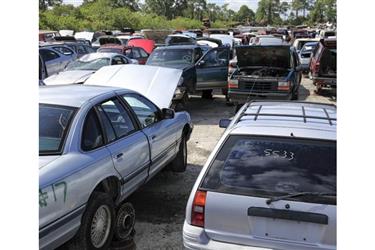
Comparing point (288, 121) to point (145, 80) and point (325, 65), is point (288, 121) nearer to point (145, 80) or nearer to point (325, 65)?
point (145, 80)

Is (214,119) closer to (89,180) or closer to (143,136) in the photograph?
(143,136)

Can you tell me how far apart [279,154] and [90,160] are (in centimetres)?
167

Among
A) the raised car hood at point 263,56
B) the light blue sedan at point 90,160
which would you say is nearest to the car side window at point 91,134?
the light blue sedan at point 90,160

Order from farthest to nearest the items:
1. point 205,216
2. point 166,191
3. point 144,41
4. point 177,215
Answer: point 144,41
point 166,191
point 177,215
point 205,216

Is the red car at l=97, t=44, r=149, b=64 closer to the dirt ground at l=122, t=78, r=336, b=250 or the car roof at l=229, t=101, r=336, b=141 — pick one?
the dirt ground at l=122, t=78, r=336, b=250

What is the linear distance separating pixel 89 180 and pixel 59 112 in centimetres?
80

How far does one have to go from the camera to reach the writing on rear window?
11.1 feet

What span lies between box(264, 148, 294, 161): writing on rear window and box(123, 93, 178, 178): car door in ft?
6.96

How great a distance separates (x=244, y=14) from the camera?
129250mm

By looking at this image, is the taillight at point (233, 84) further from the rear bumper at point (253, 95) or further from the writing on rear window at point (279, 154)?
the writing on rear window at point (279, 154)

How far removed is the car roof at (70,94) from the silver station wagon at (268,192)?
5.46 feet

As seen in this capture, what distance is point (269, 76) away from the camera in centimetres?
1130

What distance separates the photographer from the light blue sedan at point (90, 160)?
3.50 m

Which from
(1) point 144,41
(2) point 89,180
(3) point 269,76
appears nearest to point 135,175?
(2) point 89,180
